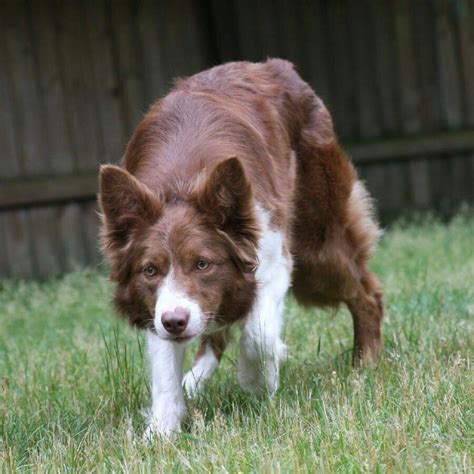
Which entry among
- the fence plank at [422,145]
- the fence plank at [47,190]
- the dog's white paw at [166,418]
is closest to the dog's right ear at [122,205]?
the dog's white paw at [166,418]

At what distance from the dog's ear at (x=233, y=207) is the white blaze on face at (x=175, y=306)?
332mm

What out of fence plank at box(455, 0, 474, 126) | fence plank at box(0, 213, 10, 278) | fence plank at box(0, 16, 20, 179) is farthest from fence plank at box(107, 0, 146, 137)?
fence plank at box(455, 0, 474, 126)

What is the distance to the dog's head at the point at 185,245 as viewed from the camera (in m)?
4.87

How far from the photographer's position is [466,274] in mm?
8336

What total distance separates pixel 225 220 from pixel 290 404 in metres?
0.87

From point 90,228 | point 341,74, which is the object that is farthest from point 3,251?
point 341,74

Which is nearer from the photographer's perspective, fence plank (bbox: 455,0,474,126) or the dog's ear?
the dog's ear

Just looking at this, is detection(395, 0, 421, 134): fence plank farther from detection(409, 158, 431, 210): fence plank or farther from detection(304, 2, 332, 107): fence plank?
detection(304, 2, 332, 107): fence plank

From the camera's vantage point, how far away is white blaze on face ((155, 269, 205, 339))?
4.75 meters

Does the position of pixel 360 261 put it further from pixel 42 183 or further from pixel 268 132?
pixel 42 183

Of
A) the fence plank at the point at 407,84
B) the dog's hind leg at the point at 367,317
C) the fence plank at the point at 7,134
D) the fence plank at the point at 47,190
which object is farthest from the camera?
the fence plank at the point at 407,84

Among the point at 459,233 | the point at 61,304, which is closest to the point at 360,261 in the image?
the point at 61,304

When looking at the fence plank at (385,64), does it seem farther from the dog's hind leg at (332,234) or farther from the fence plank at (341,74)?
the dog's hind leg at (332,234)

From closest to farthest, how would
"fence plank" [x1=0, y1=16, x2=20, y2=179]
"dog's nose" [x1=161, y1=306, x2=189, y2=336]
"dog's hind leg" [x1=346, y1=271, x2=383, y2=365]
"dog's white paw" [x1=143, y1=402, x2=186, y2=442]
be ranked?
1. "dog's nose" [x1=161, y1=306, x2=189, y2=336]
2. "dog's white paw" [x1=143, y1=402, x2=186, y2=442]
3. "dog's hind leg" [x1=346, y1=271, x2=383, y2=365]
4. "fence plank" [x1=0, y1=16, x2=20, y2=179]
